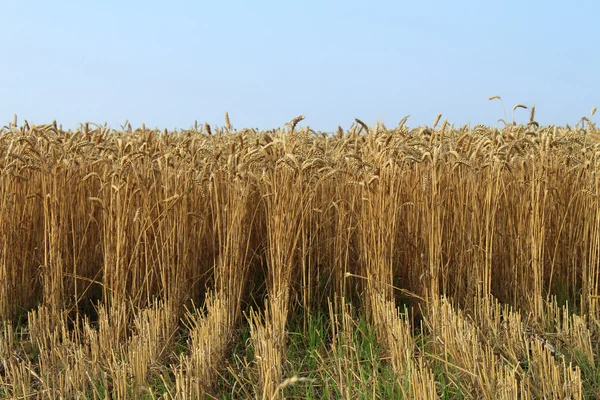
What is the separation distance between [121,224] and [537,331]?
201 cm

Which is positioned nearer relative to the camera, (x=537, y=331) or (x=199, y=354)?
(x=199, y=354)

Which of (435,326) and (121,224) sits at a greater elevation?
(121,224)

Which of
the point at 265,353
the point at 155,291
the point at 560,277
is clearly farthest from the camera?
the point at 560,277

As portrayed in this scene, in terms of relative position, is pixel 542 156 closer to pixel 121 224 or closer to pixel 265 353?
pixel 265 353

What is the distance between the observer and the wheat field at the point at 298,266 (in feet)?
8.96

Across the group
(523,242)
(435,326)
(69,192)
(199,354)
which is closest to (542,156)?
(523,242)

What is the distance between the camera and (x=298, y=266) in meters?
3.35

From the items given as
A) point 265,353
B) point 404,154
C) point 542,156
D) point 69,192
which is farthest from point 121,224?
point 542,156

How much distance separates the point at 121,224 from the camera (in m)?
3.05

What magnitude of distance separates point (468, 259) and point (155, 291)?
156 cm

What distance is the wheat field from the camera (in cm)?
273

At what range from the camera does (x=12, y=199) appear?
11.1 ft

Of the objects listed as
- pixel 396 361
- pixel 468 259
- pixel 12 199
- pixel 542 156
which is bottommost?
pixel 396 361

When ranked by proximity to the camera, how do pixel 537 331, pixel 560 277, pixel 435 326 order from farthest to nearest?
pixel 560 277 → pixel 537 331 → pixel 435 326
